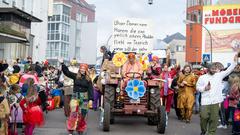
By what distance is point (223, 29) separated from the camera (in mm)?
65625

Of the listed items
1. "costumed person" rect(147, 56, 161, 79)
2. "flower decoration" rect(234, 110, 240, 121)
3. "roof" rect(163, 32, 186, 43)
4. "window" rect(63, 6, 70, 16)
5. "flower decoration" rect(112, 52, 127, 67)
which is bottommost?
"flower decoration" rect(234, 110, 240, 121)

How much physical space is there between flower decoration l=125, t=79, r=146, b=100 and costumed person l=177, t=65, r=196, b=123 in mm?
2763

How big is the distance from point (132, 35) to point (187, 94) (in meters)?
2.58

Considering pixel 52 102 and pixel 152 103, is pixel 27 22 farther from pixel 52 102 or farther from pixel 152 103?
pixel 152 103

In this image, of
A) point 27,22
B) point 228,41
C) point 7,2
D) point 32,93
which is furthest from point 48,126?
point 228,41

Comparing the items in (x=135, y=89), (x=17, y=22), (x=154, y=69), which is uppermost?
(x=17, y=22)

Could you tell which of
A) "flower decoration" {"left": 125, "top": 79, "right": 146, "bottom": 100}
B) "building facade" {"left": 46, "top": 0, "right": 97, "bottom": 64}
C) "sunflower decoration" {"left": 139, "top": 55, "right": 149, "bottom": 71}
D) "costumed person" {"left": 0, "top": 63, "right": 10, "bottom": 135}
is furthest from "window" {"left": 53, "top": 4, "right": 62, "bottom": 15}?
"costumed person" {"left": 0, "top": 63, "right": 10, "bottom": 135}

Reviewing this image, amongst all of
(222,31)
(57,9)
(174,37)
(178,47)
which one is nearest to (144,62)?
(222,31)

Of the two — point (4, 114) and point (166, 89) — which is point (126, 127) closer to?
point (166, 89)

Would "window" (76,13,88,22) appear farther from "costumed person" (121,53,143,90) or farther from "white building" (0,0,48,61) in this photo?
"costumed person" (121,53,143,90)

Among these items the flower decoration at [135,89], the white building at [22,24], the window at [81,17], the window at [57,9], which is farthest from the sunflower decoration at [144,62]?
the window at [81,17]

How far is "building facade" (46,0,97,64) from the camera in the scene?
230 ft

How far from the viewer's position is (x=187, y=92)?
1362cm

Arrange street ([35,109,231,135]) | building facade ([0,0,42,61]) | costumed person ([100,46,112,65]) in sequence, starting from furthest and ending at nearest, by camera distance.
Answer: building facade ([0,0,42,61]) < costumed person ([100,46,112,65]) < street ([35,109,231,135])
